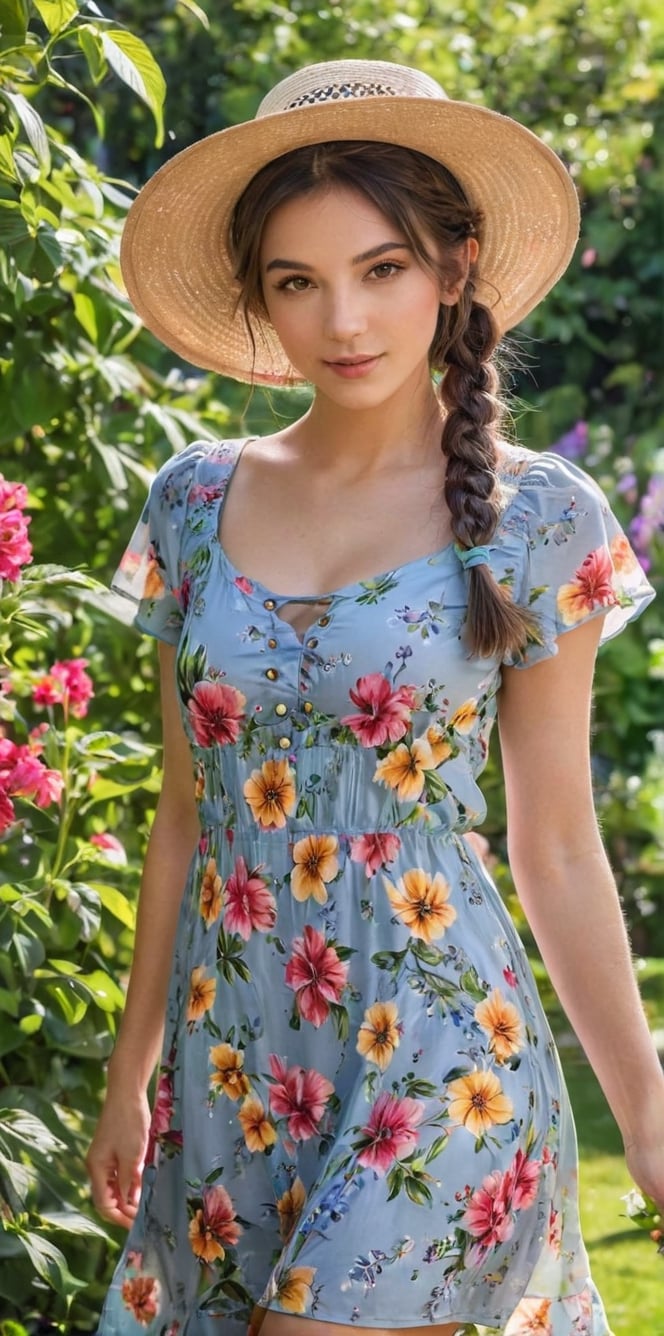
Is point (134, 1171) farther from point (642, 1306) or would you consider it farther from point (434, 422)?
point (642, 1306)

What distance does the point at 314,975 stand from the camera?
1.96 metres

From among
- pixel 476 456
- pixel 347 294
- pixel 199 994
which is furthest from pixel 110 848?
pixel 347 294

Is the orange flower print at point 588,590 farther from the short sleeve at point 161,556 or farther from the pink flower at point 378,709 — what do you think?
the short sleeve at point 161,556

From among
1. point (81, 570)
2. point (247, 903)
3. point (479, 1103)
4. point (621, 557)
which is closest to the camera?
point (479, 1103)

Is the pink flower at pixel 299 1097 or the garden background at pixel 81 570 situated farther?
the garden background at pixel 81 570

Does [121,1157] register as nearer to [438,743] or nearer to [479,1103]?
[479,1103]

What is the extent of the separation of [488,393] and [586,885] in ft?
1.76

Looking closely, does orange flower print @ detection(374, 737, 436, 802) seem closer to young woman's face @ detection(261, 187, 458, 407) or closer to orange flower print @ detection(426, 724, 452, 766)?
orange flower print @ detection(426, 724, 452, 766)

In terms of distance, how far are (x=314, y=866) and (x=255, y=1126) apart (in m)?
0.26

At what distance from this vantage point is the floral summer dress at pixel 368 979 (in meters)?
1.89

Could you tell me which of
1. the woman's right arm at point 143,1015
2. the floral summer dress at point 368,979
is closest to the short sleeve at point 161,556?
the woman's right arm at point 143,1015

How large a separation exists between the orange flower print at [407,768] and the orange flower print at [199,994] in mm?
271

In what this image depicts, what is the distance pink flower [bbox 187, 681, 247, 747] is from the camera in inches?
79.4

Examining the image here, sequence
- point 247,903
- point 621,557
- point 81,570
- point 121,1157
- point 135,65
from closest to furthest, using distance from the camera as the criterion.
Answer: point 247,903 → point 621,557 → point 121,1157 → point 135,65 → point 81,570
